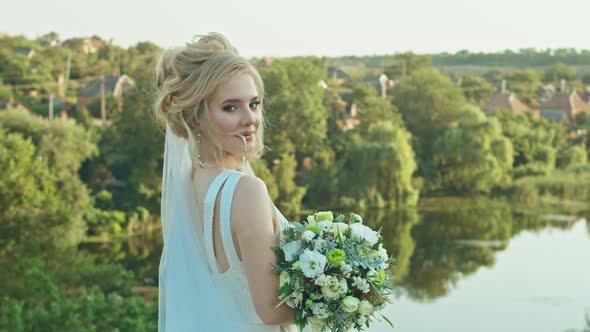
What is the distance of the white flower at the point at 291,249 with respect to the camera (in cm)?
148

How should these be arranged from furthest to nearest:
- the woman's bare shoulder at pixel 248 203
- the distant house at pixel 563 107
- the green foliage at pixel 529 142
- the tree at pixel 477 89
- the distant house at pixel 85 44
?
the tree at pixel 477 89 < the distant house at pixel 563 107 < the distant house at pixel 85 44 < the green foliage at pixel 529 142 < the woman's bare shoulder at pixel 248 203

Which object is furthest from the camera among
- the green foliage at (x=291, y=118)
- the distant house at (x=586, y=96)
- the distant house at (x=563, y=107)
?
the distant house at (x=586, y=96)

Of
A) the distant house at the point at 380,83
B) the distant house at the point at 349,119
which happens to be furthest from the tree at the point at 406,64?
the distant house at the point at 349,119

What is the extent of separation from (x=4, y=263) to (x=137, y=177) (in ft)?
24.6

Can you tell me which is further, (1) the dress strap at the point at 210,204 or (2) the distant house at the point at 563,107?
(2) the distant house at the point at 563,107

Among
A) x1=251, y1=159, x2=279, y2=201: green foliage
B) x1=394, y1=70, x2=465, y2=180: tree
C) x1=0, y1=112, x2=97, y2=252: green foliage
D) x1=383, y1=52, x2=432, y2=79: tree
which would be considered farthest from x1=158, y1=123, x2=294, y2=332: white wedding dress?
x1=383, y1=52, x2=432, y2=79: tree

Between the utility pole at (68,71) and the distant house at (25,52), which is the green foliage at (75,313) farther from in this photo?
the distant house at (25,52)

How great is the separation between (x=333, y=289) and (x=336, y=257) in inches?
2.4

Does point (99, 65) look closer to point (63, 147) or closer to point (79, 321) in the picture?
point (63, 147)

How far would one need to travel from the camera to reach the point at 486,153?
1058 inches

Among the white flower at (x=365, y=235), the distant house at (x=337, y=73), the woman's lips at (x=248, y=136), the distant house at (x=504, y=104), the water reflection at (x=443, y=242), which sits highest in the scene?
the woman's lips at (x=248, y=136)

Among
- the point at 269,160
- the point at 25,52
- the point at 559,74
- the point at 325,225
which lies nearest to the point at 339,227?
the point at 325,225

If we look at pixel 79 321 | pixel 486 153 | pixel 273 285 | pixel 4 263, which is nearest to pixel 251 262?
pixel 273 285

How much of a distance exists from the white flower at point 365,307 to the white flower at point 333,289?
1.9 inches
